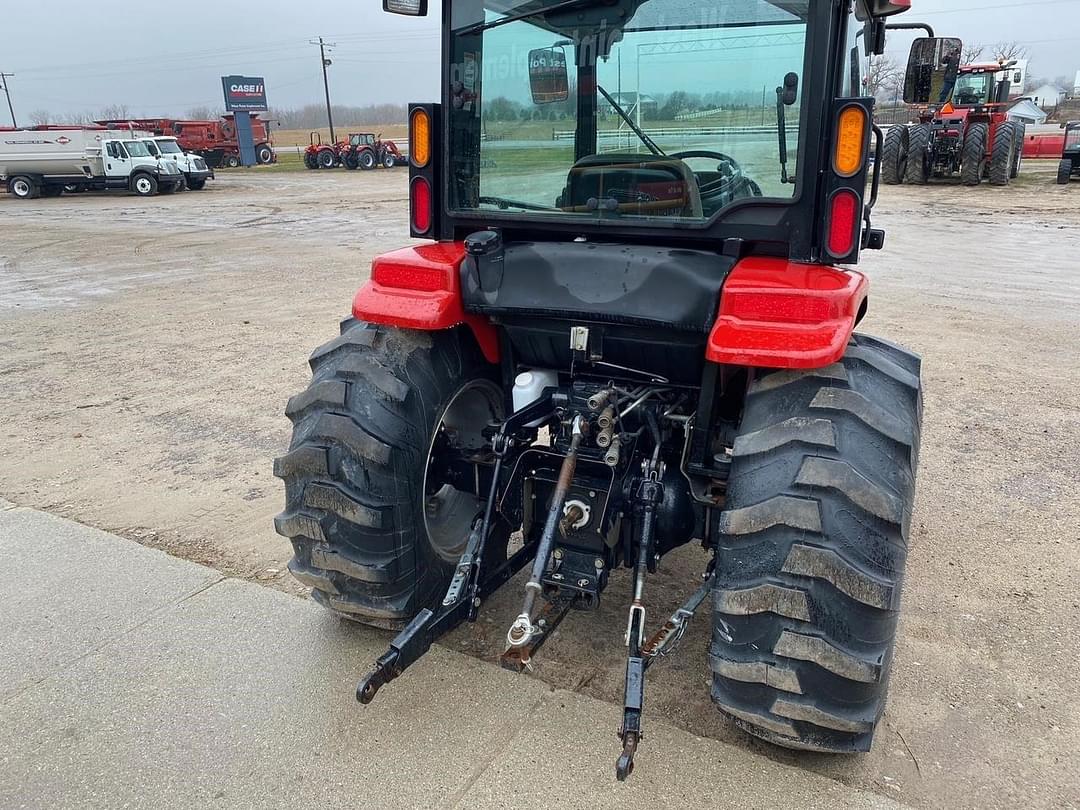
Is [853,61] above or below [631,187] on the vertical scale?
above

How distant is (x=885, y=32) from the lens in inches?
121

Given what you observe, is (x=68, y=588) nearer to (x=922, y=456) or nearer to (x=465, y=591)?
(x=465, y=591)

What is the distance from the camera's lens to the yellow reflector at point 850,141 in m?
2.21

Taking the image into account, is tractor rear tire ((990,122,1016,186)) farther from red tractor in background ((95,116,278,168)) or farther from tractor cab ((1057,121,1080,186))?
red tractor in background ((95,116,278,168))

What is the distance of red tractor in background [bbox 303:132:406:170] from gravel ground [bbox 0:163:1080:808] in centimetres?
2410

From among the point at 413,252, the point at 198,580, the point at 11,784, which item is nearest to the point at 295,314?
the point at 198,580

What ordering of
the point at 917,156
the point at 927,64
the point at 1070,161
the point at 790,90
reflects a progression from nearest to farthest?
1. the point at 790,90
2. the point at 927,64
3. the point at 1070,161
4. the point at 917,156

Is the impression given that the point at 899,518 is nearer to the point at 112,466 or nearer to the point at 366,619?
the point at 366,619

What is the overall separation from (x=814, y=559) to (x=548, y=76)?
1.81 metres

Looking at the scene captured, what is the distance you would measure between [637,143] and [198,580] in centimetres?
254

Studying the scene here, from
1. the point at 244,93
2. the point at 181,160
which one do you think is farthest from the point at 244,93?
the point at 181,160

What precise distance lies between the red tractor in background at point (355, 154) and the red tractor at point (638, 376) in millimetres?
34710

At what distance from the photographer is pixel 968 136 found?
1850 cm

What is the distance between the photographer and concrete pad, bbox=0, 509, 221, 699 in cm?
299
